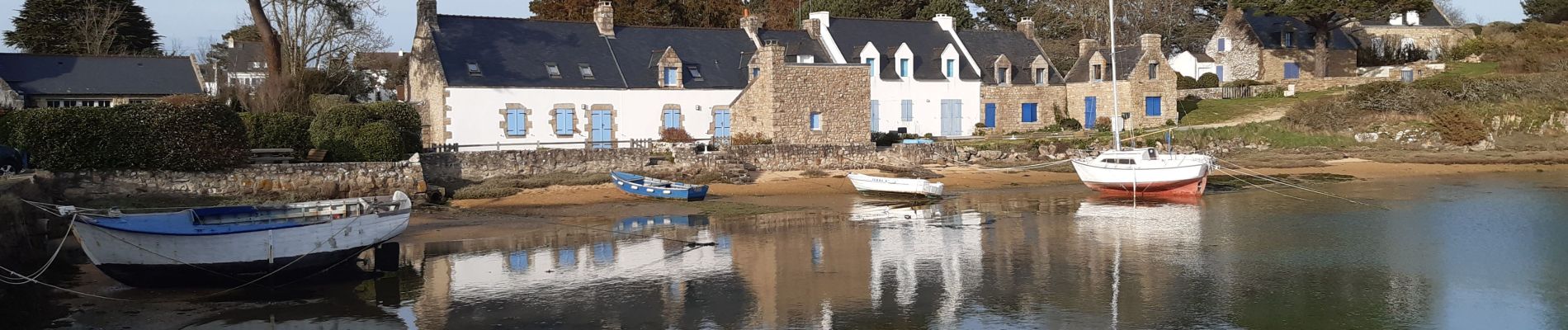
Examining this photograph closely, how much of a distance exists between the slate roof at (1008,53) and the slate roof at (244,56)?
110 ft

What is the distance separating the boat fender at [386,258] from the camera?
18.1m

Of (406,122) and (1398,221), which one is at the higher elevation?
(406,122)

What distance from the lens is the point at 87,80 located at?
133ft

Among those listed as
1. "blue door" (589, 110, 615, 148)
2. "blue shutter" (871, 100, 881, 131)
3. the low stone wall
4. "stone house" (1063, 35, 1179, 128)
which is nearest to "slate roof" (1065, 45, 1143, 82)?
"stone house" (1063, 35, 1179, 128)

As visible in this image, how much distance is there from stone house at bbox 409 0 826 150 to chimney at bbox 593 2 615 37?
0.04 meters

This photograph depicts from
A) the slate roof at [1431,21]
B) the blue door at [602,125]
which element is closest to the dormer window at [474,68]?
the blue door at [602,125]

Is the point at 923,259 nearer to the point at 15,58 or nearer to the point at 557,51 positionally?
the point at 557,51

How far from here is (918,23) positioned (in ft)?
147

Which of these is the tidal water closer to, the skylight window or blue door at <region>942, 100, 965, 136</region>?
the skylight window

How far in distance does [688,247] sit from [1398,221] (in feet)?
45.7

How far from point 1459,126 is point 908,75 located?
709 inches

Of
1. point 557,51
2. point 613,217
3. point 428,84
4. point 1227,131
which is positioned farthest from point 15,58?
point 1227,131

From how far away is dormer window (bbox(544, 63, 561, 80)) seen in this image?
36.0m

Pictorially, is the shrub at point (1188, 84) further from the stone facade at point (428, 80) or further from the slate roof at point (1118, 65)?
the stone facade at point (428, 80)
